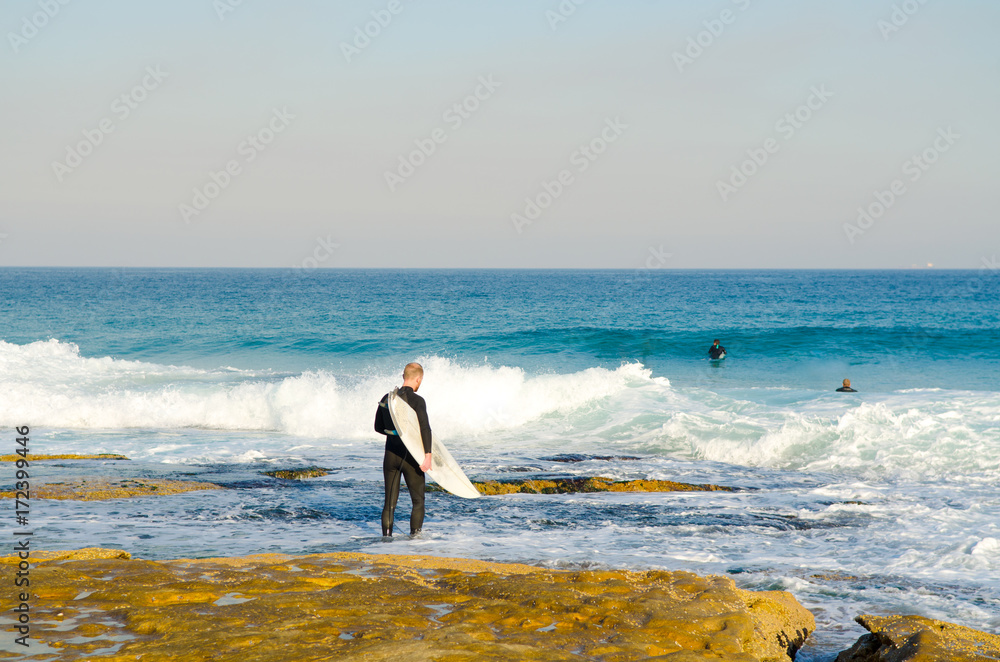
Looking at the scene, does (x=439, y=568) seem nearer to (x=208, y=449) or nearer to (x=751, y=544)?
(x=751, y=544)

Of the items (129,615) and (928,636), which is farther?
(129,615)

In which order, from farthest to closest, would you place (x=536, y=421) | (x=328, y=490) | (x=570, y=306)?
(x=570, y=306) → (x=536, y=421) → (x=328, y=490)

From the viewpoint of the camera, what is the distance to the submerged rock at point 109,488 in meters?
10.3

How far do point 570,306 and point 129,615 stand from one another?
193ft

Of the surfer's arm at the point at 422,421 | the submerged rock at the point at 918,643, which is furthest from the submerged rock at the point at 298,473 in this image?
the submerged rock at the point at 918,643

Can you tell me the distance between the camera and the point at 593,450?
49.8ft

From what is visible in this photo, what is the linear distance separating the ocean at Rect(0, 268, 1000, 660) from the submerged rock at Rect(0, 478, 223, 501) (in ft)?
1.36

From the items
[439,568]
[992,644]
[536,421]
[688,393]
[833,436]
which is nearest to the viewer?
[992,644]

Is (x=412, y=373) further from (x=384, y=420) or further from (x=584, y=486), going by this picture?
(x=584, y=486)

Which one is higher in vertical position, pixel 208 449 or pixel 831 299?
pixel 831 299

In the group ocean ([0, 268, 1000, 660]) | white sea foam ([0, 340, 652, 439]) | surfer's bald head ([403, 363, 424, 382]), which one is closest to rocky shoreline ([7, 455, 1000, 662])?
ocean ([0, 268, 1000, 660])

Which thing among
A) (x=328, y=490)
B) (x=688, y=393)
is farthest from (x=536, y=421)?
(x=328, y=490)

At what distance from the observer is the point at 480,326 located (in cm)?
4678

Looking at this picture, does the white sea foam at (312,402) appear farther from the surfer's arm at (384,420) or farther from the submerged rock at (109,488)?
the surfer's arm at (384,420)
